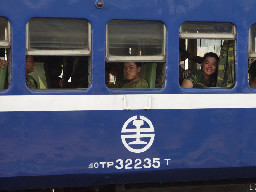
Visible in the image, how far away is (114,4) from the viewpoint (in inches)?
223

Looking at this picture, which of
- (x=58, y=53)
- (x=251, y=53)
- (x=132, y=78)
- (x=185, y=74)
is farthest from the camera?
(x=251, y=53)

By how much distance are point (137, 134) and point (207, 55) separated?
1256mm

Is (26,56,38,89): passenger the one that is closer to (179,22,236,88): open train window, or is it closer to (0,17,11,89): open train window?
(0,17,11,89): open train window

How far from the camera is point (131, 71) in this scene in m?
5.80

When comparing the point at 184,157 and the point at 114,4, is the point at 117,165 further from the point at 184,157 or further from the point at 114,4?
the point at 114,4

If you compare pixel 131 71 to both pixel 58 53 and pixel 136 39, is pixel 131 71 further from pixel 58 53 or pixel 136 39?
pixel 58 53

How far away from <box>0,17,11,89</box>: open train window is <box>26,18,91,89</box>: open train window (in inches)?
7.6

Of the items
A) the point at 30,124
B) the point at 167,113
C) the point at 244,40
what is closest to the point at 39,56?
the point at 30,124

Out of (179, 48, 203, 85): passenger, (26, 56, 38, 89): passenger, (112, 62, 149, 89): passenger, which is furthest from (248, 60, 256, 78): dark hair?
(26, 56, 38, 89): passenger

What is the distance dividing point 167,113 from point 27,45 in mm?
1641

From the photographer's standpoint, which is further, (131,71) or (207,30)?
(207,30)

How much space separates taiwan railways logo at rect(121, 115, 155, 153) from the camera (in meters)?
5.67

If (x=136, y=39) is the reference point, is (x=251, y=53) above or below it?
below

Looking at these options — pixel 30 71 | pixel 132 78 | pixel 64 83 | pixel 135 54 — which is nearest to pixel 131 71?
pixel 132 78
